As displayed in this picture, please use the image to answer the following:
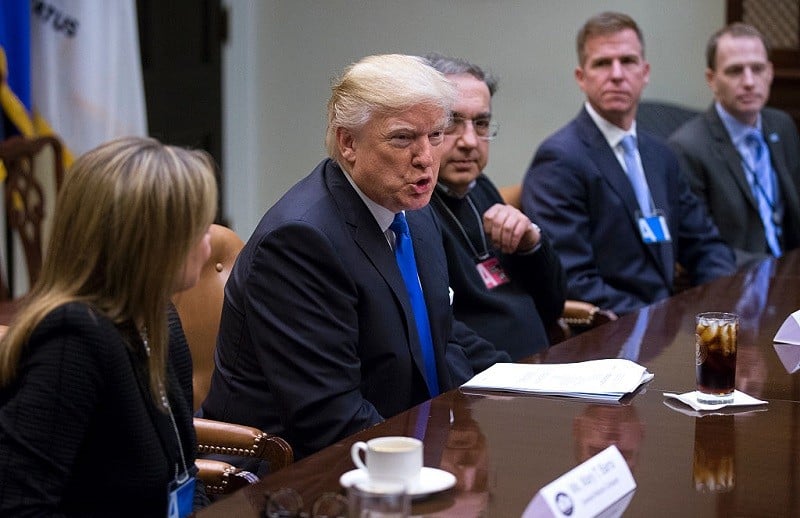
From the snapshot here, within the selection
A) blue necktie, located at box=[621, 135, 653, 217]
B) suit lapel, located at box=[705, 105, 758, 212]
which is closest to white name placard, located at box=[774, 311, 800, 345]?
blue necktie, located at box=[621, 135, 653, 217]

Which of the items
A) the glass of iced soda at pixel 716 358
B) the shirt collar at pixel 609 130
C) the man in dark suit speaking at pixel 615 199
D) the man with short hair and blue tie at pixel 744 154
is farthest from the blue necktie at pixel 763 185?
the glass of iced soda at pixel 716 358

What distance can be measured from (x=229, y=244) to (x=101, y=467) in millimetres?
1210

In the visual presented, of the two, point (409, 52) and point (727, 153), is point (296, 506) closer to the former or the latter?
point (727, 153)

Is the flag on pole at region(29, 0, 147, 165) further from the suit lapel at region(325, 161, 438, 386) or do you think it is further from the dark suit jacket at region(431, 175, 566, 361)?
the suit lapel at region(325, 161, 438, 386)

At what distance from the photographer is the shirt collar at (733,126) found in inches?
203

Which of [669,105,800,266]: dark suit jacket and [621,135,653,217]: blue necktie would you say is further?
[669,105,800,266]: dark suit jacket

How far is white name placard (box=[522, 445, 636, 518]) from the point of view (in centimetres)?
149

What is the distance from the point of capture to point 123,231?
165cm

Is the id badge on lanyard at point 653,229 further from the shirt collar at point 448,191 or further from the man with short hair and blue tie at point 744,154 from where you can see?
the shirt collar at point 448,191

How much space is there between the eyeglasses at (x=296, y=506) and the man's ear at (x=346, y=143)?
43.7 inches

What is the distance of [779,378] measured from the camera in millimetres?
2361

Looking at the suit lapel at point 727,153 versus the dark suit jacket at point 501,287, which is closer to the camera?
the dark suit jacket at point 501,287

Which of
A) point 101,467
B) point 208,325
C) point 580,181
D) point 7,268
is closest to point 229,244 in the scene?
point 208,325

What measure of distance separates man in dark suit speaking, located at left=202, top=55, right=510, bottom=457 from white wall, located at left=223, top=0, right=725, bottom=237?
3796mm
